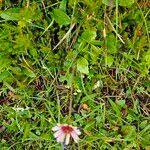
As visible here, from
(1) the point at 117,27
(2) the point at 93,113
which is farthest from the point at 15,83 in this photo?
(1) the point at 117,27

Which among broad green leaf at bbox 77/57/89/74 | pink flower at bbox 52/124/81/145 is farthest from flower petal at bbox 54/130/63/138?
broad green leaf at bbox 77/57/89/74

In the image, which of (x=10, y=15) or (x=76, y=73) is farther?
(x=76, y=73)

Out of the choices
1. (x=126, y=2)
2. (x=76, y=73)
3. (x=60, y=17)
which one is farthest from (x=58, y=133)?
(x=126, y=2)

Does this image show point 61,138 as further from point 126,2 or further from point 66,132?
point 126,2

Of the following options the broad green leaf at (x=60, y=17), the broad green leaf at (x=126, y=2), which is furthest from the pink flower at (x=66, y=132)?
the broad green leaf at (x=126, y=2)

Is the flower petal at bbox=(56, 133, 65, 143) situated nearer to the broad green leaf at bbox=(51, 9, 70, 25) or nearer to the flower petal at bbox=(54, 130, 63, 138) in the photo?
the flower petal at bbox=(54, 130, 63, 138)

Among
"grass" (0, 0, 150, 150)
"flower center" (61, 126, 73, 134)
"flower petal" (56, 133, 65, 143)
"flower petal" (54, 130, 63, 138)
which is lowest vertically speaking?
"flower petal" (56, 133, 65, 143)
